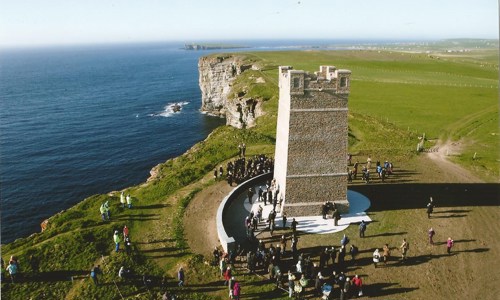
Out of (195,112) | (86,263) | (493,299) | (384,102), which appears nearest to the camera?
(493,299)

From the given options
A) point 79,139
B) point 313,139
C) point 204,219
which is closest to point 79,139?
point 79,139

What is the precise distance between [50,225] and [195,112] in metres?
72.6

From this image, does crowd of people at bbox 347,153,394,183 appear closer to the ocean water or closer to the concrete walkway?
the concrete walkway

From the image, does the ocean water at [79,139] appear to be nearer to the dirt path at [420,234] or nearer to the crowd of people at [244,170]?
the crowd of people at [244,170]

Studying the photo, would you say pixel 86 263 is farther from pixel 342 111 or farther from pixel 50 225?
pixel 342 111

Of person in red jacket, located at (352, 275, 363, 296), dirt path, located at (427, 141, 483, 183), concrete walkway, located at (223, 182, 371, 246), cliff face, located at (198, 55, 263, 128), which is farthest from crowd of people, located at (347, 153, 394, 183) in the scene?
cliff face, located at (198, 55, 263, 128)

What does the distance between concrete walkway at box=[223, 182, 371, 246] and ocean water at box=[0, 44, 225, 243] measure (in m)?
26.9

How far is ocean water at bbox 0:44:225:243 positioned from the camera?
172 ft

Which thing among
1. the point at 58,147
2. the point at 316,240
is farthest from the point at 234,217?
the point at 58,147

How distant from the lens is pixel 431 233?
26.0 metres

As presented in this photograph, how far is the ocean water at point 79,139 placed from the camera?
52281 mm

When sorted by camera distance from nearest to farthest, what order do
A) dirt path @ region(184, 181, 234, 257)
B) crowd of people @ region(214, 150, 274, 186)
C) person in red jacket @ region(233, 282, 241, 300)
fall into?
person in red jacket @ region(233, 282, 241, 300) < dirt path @ region(184, 181, 234, 257) < crowd of people @ region(214, 150, 274, 186)

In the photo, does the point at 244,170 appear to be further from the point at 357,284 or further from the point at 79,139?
the point at 79,139

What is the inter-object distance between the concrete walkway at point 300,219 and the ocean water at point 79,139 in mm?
26864
